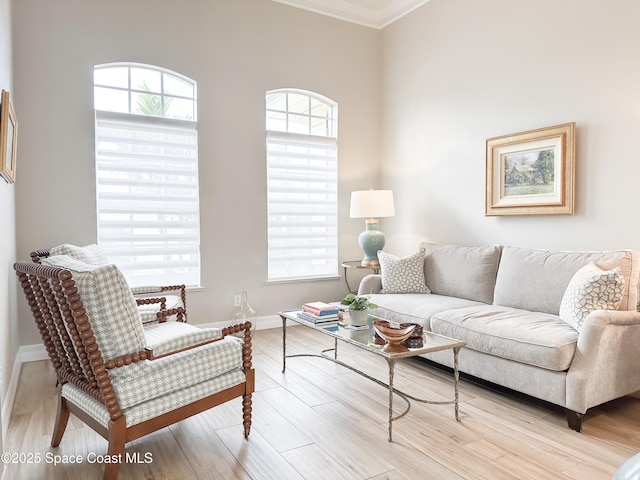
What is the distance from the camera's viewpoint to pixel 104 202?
4023 mm

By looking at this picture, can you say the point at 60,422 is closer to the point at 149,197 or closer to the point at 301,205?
the point at 149,197

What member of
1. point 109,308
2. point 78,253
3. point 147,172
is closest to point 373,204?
point 147,172

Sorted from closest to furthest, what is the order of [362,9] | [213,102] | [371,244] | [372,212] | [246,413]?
[246,413] → [213,102] → [372,212] → [371,244] → [362,9]

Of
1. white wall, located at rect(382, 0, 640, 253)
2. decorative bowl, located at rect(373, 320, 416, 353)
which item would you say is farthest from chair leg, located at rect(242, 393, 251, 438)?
white wall, located at rect(382, 0, 640, 253)

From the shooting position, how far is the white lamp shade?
468cm

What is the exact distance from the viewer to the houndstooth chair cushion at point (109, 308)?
5.82 ft

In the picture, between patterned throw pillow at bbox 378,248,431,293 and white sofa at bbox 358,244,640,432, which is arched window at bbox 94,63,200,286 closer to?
patterned throw pillow at bbox 378,248,431,293

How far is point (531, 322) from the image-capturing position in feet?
9.55

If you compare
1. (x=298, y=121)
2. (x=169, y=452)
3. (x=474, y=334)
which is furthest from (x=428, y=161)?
(x=169, y=452)

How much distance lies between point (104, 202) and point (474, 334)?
333 centimetres

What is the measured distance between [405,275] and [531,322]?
139 cm

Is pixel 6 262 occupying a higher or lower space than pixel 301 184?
lower

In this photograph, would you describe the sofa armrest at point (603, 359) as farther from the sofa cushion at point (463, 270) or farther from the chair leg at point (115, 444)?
the chair leg at point (115, 444)

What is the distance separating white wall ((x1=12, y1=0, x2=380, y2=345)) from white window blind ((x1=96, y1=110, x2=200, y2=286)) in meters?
0.11
